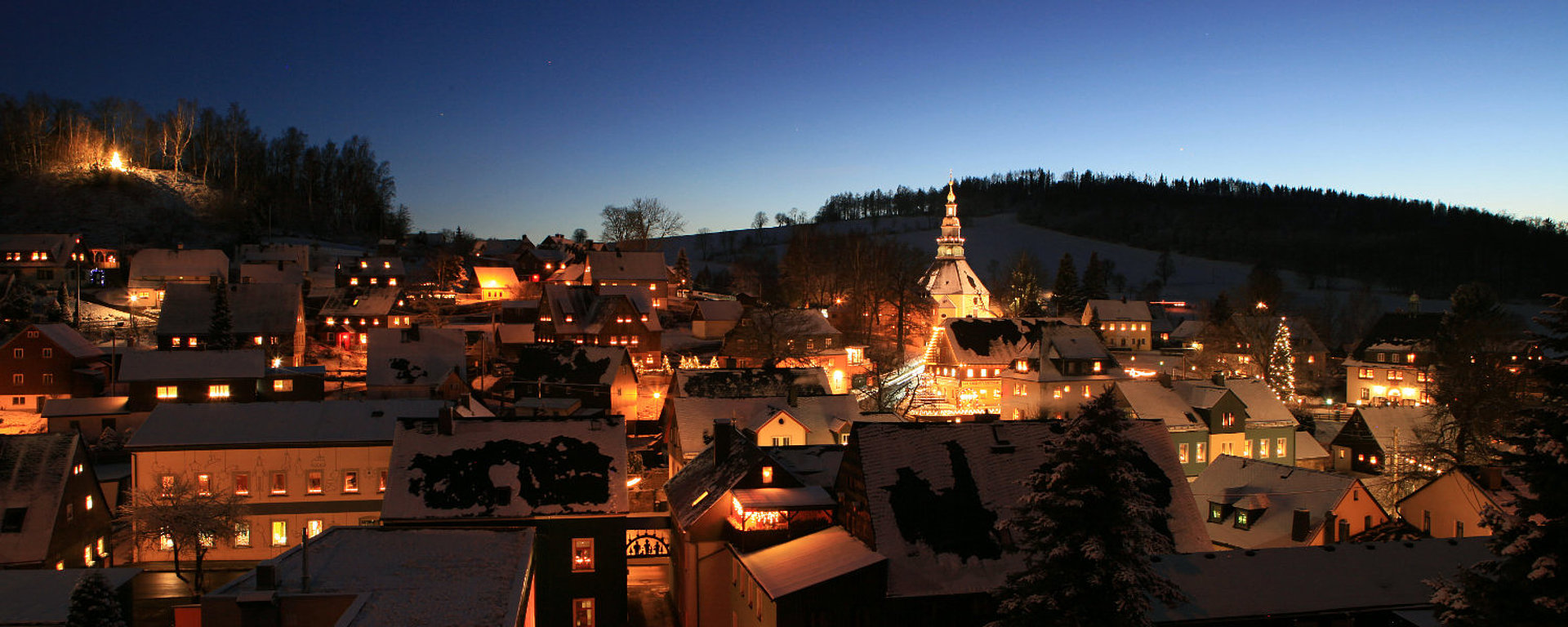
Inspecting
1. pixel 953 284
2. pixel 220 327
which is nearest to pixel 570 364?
pixel 220 327

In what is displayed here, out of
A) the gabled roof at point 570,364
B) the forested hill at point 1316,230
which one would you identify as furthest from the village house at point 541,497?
the forested hill at point 1316,230

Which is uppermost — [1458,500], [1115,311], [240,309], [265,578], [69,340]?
[1115,311]

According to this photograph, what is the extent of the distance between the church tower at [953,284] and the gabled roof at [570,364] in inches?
1560

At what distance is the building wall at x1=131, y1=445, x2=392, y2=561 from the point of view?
110 ft

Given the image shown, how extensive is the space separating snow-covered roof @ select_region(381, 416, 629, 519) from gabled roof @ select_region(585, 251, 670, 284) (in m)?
53.7

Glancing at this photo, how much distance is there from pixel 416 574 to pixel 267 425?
2034cm

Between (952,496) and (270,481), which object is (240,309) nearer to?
(270,481)

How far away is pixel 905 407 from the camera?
5644cm

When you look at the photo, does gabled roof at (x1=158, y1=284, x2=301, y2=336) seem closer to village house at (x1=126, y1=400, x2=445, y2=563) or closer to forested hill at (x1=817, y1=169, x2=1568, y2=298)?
village house at (x1=126, y1=400, x2=445, y2=563)

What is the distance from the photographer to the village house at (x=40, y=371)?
48.5 meters

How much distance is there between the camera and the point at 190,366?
154ft

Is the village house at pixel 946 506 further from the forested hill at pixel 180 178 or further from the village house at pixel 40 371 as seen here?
the forested hill at pixel 180 178

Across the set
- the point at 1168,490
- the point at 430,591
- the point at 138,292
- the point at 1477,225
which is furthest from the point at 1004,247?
the point at 430,591

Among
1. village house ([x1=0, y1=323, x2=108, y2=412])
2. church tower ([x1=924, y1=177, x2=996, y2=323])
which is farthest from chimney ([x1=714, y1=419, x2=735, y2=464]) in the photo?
church tower ([x1=924, y1=177, x2=996, y2=323])
